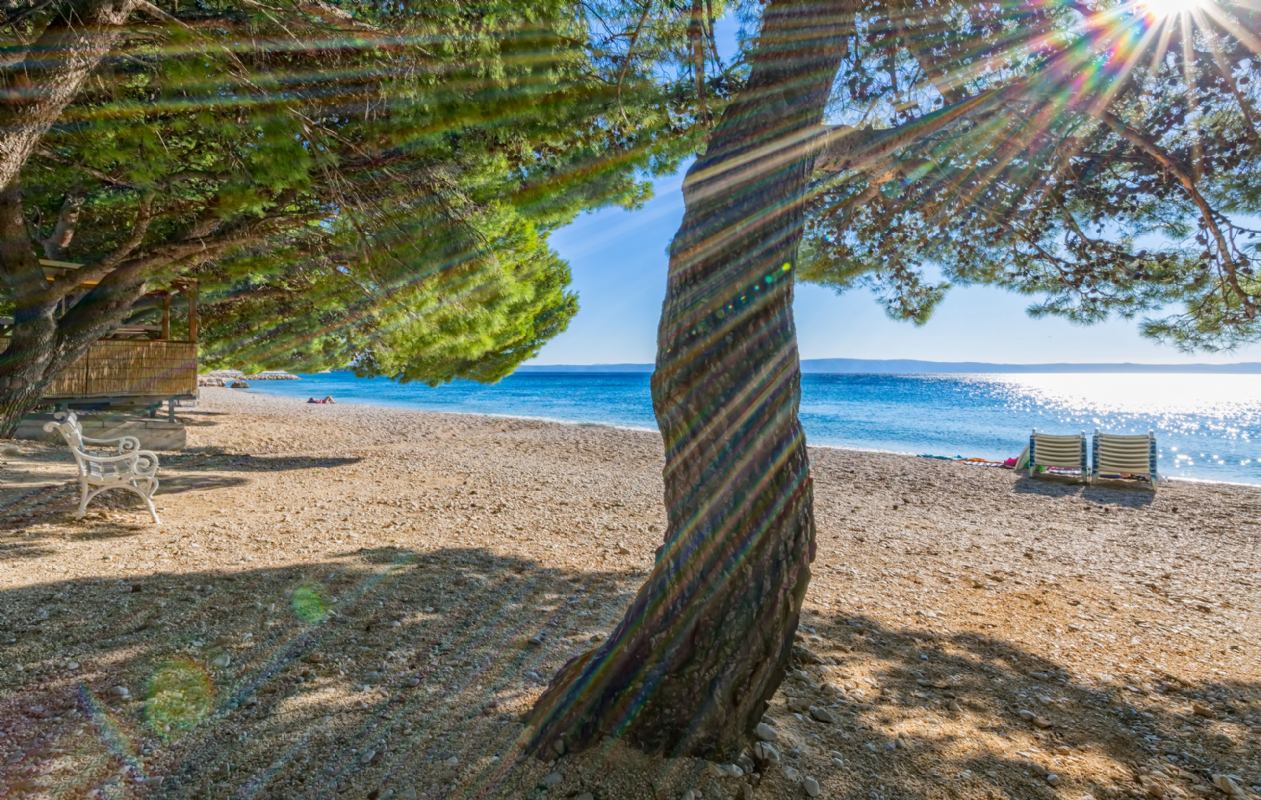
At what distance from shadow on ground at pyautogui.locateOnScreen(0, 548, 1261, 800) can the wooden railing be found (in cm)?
742

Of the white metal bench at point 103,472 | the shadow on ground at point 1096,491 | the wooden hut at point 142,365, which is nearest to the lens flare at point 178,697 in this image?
the white metal bench at point 103,472

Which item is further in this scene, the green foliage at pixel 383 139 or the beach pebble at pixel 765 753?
Answer: the green foliage at pixel 383 139

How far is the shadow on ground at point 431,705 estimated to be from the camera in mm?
1910

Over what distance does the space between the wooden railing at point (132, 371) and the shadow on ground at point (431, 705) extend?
742cm

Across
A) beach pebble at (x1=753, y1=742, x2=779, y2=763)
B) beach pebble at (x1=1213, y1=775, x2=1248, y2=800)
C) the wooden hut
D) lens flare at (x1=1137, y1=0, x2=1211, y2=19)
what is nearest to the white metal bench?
the wooden hut

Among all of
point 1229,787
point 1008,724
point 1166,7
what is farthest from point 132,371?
point 1166,7

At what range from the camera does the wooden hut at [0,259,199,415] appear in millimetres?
8773

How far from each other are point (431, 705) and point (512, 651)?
24.9 inches

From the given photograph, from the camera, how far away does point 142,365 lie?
9211 mm

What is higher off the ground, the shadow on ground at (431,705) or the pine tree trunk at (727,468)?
the pine tree trunk at (727,468)

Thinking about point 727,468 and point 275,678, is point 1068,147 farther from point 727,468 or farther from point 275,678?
point 275,678

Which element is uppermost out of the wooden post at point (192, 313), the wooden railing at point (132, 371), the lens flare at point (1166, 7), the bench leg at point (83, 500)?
the lens flare at point (1166, 7)

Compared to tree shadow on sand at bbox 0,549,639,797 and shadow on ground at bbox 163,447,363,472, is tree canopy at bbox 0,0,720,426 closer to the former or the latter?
tree shadow on sand at bbox 0,549,639,797

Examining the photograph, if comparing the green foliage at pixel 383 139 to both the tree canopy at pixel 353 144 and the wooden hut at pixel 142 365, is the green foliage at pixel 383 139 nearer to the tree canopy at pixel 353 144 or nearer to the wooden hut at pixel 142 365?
the tree canopy at pixel 353 144
